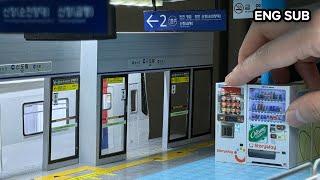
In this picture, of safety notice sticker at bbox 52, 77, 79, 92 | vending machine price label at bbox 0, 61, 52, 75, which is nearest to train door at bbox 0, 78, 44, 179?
vending machine price label at bbox 0, 61, 52, 75

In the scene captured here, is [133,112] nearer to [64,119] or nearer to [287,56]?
[64,119]

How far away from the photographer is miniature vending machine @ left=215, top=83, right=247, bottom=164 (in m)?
10.5

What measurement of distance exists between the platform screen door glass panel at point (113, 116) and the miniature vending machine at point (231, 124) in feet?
5.22

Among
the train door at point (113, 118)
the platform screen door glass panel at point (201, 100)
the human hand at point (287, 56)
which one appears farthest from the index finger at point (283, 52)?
the platform screen door glass panel at point (201, 100)

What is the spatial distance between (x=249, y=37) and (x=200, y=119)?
20.1 feet

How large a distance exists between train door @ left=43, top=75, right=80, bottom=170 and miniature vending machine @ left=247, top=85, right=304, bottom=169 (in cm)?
280

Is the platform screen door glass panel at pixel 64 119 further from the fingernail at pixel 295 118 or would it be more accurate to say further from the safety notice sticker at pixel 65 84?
the fingernail at pixel 295 118

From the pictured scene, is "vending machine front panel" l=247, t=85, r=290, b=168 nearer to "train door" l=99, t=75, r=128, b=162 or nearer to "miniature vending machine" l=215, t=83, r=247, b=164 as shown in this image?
"miniature vending machine" l=215, t=83, r=247, b=164

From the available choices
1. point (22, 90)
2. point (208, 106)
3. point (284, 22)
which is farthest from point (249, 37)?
point (208, 106)

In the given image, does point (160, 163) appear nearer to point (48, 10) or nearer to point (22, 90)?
point (22, 90)

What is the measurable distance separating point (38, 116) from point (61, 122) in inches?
20.9

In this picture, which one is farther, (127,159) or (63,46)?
(127,159)

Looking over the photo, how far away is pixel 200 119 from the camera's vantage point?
14.7 m

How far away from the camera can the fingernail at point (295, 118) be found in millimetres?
9461
